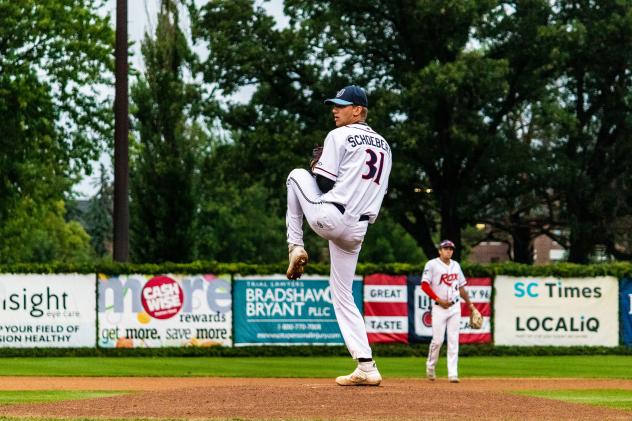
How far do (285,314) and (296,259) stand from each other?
17.3m

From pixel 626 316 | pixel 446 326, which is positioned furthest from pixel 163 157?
pixel 446 326

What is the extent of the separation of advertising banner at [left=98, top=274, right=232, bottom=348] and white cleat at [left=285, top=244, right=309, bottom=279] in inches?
669

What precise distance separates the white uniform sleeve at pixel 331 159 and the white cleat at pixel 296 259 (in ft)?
2.03

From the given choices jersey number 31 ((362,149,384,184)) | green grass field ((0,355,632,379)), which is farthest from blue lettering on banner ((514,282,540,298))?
jersey number 31 ((362,149,384,184))

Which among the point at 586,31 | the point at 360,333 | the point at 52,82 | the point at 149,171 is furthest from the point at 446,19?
the point at 360,333

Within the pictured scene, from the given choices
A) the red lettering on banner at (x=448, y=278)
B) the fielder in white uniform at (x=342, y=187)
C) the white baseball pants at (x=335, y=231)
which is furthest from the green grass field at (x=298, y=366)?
the fielder in white uniform at (x=342, y=187)

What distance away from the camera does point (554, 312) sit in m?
27.3

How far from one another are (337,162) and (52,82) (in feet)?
111

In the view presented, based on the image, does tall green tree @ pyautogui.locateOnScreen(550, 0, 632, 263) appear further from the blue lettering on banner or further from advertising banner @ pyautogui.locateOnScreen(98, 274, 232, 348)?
advertising banner @ pyautogui.locateOnScreen(98, 274, 232, 348)

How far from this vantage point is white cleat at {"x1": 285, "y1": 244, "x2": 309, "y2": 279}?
9.16 m

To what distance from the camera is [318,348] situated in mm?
26375

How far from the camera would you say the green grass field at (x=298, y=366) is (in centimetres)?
2109

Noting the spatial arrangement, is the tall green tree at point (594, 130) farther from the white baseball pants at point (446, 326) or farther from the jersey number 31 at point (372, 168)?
the jersey number 31 at point (372, 168)

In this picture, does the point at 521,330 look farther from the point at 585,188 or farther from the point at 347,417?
the point at 347,417
